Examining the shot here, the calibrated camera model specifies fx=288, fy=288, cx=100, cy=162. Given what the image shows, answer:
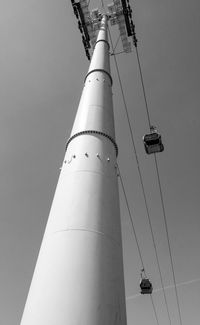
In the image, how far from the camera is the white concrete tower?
12.4 ft

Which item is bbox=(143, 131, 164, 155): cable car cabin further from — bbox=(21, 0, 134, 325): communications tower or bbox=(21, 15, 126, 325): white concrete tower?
bbox=(21, 15, 126, 325): white concrete tower

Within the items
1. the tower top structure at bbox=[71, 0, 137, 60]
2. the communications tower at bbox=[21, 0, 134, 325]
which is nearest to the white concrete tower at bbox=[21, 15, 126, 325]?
the communications tower at bbox=[21, 0, 134, 325]

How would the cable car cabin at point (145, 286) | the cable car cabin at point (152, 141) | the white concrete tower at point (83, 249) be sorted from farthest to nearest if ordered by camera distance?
1. the cable car cabin at point (145, 286)
2. the cable car cabin at point (152, 141)
3. the white concrete tower at point (83, 249)

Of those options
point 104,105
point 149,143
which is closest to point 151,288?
point 149,143

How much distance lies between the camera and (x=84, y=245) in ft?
14.9

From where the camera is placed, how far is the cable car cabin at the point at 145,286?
17345 mm

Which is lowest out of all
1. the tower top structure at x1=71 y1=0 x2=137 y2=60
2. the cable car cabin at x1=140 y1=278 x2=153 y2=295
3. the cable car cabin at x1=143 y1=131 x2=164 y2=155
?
the cable car cabin at x1=140 y1=278 x2=153 y2=295

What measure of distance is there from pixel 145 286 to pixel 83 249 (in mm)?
14656

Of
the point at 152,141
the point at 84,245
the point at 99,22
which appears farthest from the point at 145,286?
the point at 99,22

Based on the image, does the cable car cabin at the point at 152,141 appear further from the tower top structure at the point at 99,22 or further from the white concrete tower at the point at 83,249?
the tower top structure at the point at 99,22

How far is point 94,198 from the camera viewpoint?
209 inches

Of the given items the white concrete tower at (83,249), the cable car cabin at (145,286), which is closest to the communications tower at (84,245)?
the white concrete tower at (83,249)

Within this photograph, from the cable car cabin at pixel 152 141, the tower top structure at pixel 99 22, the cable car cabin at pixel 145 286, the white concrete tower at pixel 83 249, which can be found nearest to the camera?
the white concrete tower at pixel 83 249

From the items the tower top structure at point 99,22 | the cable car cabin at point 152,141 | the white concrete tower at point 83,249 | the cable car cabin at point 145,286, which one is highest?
the tower top structure at point 99,22
